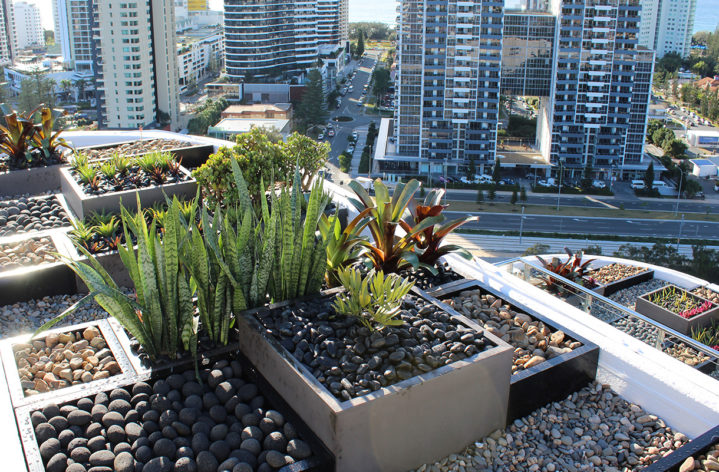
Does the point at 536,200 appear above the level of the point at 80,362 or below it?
below

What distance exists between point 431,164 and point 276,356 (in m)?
32.8

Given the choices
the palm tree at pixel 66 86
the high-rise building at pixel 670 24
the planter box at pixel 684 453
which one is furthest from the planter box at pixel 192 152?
the high-rise building at pixel 670 24

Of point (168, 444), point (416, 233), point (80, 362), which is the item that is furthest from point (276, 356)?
A: point (416, 233)

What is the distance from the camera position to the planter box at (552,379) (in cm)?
347

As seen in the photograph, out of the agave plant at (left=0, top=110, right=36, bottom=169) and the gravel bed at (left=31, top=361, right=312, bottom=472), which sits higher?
the agave plant at (left=0, top=110, right=36, bottom=169)

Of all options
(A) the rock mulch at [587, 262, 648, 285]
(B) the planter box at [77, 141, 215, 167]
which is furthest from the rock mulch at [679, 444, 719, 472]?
(B) the planter box at [77, 141, 215, 167]

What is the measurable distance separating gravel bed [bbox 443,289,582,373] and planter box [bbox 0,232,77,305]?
2.84m

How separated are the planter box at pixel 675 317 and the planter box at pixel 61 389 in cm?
603

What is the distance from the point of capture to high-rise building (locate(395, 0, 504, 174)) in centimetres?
3334

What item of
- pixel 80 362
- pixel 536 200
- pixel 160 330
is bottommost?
pixel 536 200

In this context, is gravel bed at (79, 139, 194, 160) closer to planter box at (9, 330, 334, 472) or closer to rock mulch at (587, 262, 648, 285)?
planter box at (9, 330, 334, 472)

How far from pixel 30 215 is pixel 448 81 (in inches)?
1169

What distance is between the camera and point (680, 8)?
71.3m

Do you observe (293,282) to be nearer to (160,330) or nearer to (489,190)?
(160,330)
